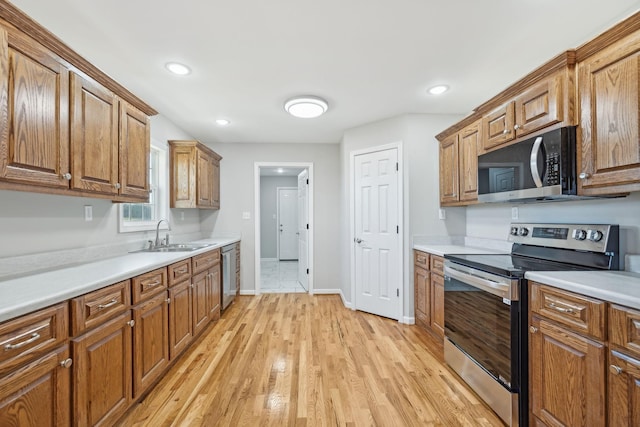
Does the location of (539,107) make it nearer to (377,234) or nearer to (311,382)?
(377,234)

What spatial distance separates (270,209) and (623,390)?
6991 millimetres

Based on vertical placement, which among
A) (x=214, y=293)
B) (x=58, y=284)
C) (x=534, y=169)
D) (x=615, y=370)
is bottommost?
(x=214, y=293)

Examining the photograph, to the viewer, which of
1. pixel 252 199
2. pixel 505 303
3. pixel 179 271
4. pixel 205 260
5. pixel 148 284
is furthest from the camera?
pixel 252 199

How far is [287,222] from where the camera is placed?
24.8 ft

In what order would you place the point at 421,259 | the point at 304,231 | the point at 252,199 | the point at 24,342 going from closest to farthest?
the point at 24,342
the point at 421,259
the point at 252,199
the point at 304,231

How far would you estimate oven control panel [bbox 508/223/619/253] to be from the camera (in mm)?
1637

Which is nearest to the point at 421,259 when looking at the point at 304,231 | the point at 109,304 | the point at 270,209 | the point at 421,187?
the point at 421,187

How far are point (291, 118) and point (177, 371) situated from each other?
2.77 meters

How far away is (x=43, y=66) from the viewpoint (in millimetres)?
1407

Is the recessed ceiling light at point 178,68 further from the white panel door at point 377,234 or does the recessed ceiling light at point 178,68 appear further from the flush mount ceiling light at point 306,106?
the white panel door at point 377,234

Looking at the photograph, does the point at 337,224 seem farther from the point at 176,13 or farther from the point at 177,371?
the point at 176,13

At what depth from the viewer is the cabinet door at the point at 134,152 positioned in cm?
204

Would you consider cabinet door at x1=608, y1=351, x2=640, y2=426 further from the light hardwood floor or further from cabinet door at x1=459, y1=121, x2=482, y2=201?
cabinet door at x1=459, y1=121, x2=482, y2=201

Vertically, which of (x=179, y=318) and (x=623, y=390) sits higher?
(x=623, y=390)
